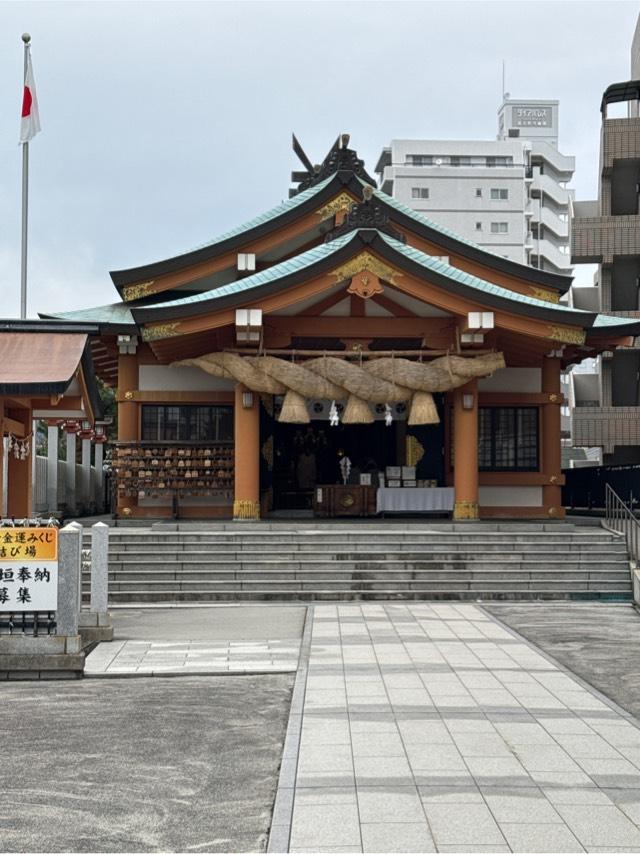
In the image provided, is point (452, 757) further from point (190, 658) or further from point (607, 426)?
point (607, 426)

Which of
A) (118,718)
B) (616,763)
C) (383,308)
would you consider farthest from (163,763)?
(383,308)

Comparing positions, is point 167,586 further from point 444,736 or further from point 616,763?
point 616,763

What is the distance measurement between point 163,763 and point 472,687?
395cm

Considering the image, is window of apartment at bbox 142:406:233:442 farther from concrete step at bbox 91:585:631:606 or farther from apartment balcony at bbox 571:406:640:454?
apartment balcony at bbox 571:406:640:454

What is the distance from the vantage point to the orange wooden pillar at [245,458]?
22375 mm

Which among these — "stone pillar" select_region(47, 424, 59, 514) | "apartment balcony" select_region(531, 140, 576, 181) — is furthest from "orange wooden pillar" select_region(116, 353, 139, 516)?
"apartment balcony" select_region(531, 140, 576, 181)

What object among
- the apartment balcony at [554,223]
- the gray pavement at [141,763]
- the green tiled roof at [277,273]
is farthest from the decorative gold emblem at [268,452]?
the apartment balcony at [554,223]

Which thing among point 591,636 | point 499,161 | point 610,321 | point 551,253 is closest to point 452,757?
point 591,636

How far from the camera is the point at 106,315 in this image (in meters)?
25.1

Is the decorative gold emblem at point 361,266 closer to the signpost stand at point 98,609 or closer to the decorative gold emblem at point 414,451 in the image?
the decorative gold emblem at point 414,451

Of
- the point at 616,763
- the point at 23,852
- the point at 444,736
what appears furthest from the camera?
the point at 444,736

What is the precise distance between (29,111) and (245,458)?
10241 mm

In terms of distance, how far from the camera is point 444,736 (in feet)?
27.5

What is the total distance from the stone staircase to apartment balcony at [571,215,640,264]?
16671mm
